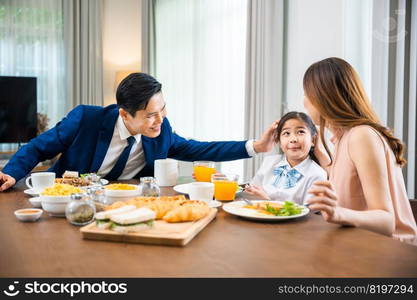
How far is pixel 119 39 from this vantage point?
645cm

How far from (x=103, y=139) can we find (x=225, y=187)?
34.2 inches

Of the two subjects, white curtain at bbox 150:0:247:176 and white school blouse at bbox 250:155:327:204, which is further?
white curtain at bbox 150:0:247:176

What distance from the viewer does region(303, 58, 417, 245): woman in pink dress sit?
1346mm

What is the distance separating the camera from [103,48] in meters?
6.36

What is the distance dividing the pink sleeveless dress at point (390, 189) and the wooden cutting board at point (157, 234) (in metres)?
0.61

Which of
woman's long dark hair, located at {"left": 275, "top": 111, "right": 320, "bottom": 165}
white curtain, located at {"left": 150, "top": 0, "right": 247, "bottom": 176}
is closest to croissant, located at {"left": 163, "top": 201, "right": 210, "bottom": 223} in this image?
woman's long dark hair, located at {"left": 275, "top": 111, "right": 320, "bottom": 165}

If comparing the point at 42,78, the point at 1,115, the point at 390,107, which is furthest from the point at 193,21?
the point at 390,107

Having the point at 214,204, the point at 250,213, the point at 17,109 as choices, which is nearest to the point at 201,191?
the point at 214,204

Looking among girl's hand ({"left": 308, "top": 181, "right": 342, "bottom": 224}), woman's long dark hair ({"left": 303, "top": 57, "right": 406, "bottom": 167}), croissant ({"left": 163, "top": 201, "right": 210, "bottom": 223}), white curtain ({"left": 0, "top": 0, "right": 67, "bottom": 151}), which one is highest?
white curtain ({"left": 0, "top": 0, "right": 67, "bottom": 151})

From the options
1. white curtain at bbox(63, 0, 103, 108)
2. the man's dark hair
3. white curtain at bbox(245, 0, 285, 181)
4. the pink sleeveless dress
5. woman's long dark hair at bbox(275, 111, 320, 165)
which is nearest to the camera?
the pink sleeveless dress

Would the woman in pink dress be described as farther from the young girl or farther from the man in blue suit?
the man in blue suit

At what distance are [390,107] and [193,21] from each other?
10.2ft

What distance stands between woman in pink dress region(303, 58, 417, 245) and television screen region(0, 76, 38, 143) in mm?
4475

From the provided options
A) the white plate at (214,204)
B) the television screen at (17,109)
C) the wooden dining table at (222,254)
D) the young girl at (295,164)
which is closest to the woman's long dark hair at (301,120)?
the young girl at (295,164)
